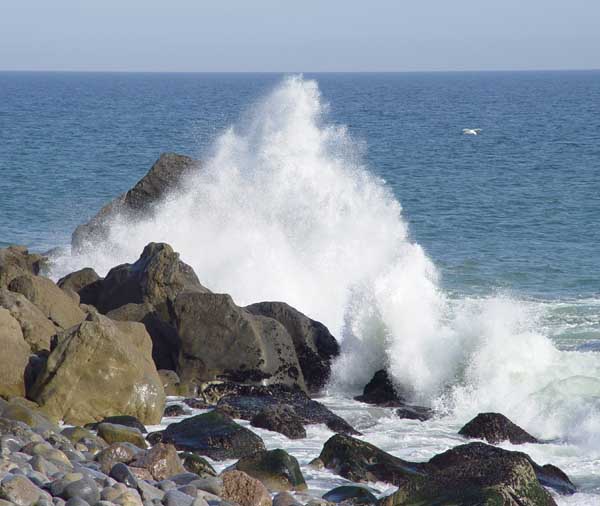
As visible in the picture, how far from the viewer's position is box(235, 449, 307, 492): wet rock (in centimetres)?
998

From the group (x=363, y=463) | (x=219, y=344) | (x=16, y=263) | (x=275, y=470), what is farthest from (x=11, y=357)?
(x=16, y=263)

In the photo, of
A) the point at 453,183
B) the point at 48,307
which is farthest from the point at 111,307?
the point at 453,183

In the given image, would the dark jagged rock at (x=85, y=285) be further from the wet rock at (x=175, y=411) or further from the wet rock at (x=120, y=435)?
the wet rock at (x=120, y=435)

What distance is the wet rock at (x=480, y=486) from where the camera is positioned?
9.08 m

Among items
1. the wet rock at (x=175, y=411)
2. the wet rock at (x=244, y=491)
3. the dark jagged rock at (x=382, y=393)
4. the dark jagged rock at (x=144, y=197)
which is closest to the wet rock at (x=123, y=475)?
the wet rock at (x=244, y=491)

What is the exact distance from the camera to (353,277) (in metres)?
19.0

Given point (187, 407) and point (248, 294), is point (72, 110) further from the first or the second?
point (187, 407)

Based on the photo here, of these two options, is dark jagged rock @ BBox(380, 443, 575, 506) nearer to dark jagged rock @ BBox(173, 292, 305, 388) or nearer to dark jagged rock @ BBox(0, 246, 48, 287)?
dark jagged rock @ BBox(173, 292, 305, 388)

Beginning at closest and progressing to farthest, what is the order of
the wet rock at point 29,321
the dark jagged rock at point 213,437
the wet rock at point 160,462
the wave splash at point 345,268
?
the wet rock at point 160,462, the dark jagged rock at point 213,437, the wet rock at point 29,321, the wave splash at point 345,268

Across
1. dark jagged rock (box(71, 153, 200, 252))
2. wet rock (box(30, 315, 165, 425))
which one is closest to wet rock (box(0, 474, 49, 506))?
wet rock (box(30, 315, 165, 425))

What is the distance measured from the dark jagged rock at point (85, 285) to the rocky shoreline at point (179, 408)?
0.09 ft

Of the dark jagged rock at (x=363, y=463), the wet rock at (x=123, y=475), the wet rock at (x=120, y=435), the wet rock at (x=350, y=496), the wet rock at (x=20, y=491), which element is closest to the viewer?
the wet rock at (x=20, y=491)

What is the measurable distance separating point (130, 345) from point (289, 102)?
13233mm

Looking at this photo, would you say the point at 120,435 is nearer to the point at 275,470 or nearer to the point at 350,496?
the point at 275,470
